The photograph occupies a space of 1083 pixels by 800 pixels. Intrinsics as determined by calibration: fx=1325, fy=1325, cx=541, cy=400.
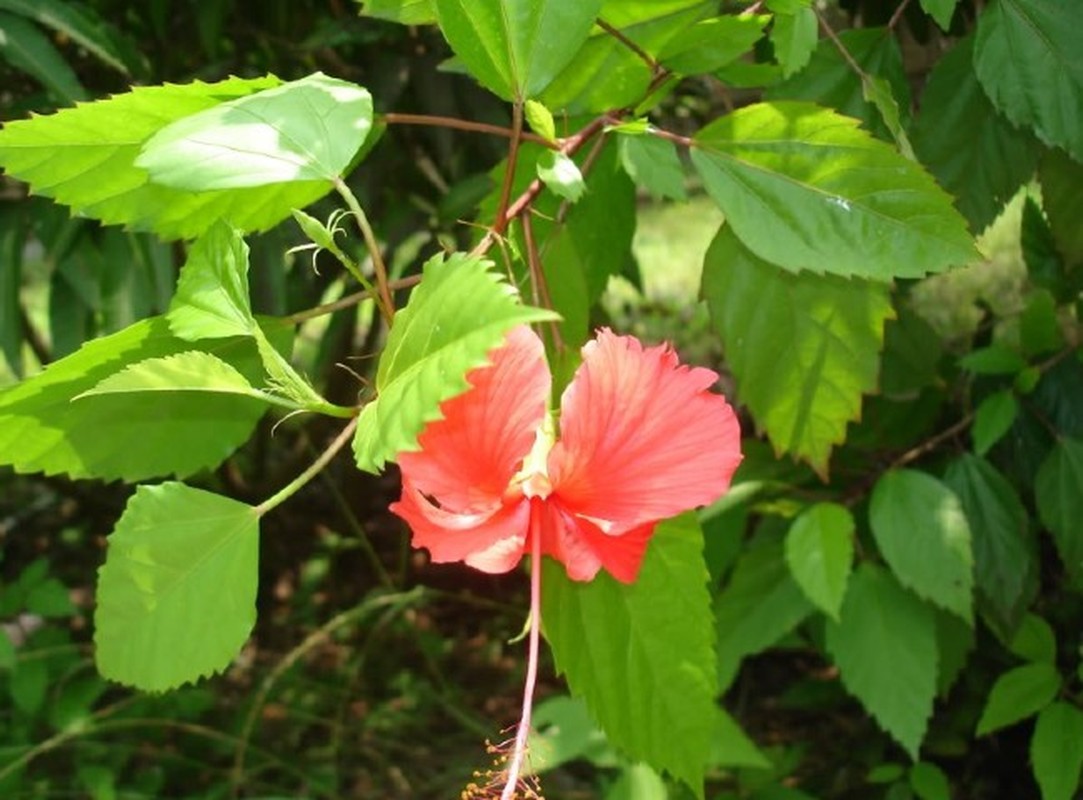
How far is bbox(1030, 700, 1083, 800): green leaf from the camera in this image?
1.03 meters

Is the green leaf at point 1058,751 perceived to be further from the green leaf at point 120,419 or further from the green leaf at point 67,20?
the green leaf at point 67,20

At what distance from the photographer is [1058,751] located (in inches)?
41.9

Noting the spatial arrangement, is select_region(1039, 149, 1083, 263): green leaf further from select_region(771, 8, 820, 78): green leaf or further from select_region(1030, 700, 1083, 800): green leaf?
select_region(1030, 700, 1083, 800): green leaf

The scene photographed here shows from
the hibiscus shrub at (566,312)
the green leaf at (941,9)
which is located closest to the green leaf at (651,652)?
the hibiscus shrub at (566,312)

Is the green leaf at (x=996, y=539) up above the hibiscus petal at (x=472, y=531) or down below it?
below

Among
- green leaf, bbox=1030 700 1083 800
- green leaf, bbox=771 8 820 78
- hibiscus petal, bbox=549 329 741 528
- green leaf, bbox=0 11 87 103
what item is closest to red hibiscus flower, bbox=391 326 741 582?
hibiscus petal, bbox=549 329 741 528

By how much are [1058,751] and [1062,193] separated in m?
0.48

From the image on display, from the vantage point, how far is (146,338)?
1.62ft

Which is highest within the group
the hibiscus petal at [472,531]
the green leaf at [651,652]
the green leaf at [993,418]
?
the hibiscus petal at [472,531]

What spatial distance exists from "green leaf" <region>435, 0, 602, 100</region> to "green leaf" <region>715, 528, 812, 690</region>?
0.76 meters

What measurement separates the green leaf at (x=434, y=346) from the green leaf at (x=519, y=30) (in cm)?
12

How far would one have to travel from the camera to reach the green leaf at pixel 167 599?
458 mm

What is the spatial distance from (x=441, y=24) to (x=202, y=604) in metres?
0.23

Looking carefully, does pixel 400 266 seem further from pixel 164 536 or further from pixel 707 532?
pixel 164 536
